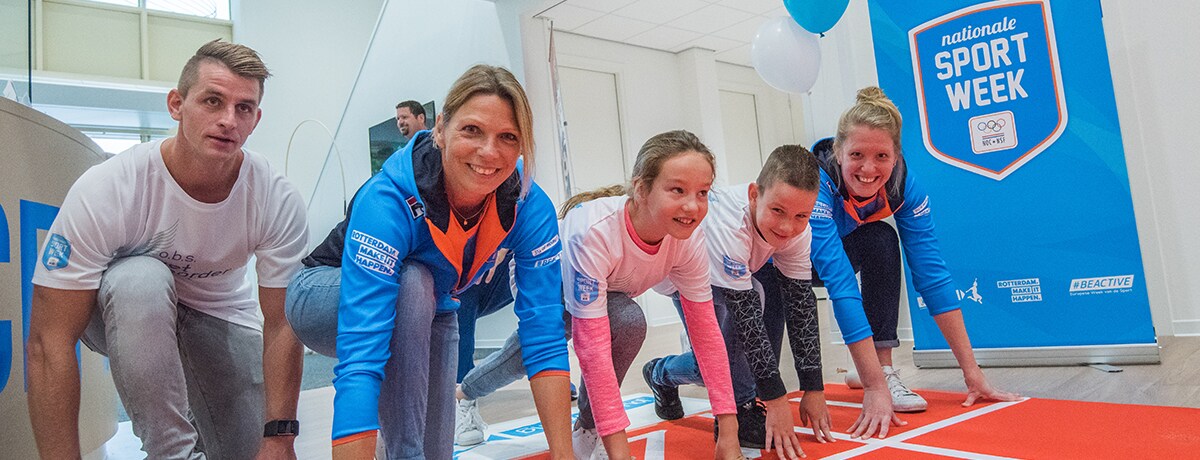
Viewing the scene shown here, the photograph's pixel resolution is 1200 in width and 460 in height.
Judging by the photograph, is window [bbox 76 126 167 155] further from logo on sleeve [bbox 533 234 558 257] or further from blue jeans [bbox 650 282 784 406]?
logo on sleeve [bbox 533 234 558 257]

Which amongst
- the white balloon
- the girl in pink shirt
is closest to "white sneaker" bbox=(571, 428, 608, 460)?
the girl in pink shirt

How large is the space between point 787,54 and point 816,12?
0.59ft

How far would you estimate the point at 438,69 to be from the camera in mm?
4824

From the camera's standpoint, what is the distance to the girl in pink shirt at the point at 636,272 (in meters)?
1.35

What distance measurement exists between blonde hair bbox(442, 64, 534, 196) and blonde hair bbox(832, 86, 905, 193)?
99 centimetres

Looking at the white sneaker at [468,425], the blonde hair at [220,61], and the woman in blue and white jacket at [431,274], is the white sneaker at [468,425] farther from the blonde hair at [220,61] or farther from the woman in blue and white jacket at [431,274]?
the blonde hair at [220,61]

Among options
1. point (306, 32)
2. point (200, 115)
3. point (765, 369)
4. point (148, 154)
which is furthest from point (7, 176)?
point (306, 32)

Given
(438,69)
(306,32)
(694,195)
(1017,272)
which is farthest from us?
(306,32)

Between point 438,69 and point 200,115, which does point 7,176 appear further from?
point 438,69

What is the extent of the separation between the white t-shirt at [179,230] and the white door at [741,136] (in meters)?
5.72

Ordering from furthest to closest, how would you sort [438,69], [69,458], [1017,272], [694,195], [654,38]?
[654,38]
[438,69]
[1017,272]
[694,195]
[69,458]

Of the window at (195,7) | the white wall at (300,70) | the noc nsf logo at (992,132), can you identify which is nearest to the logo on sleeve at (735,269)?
the noc nsf logo at (992,132)

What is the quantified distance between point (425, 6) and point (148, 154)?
3.94 m

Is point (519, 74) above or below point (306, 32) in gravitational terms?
below
